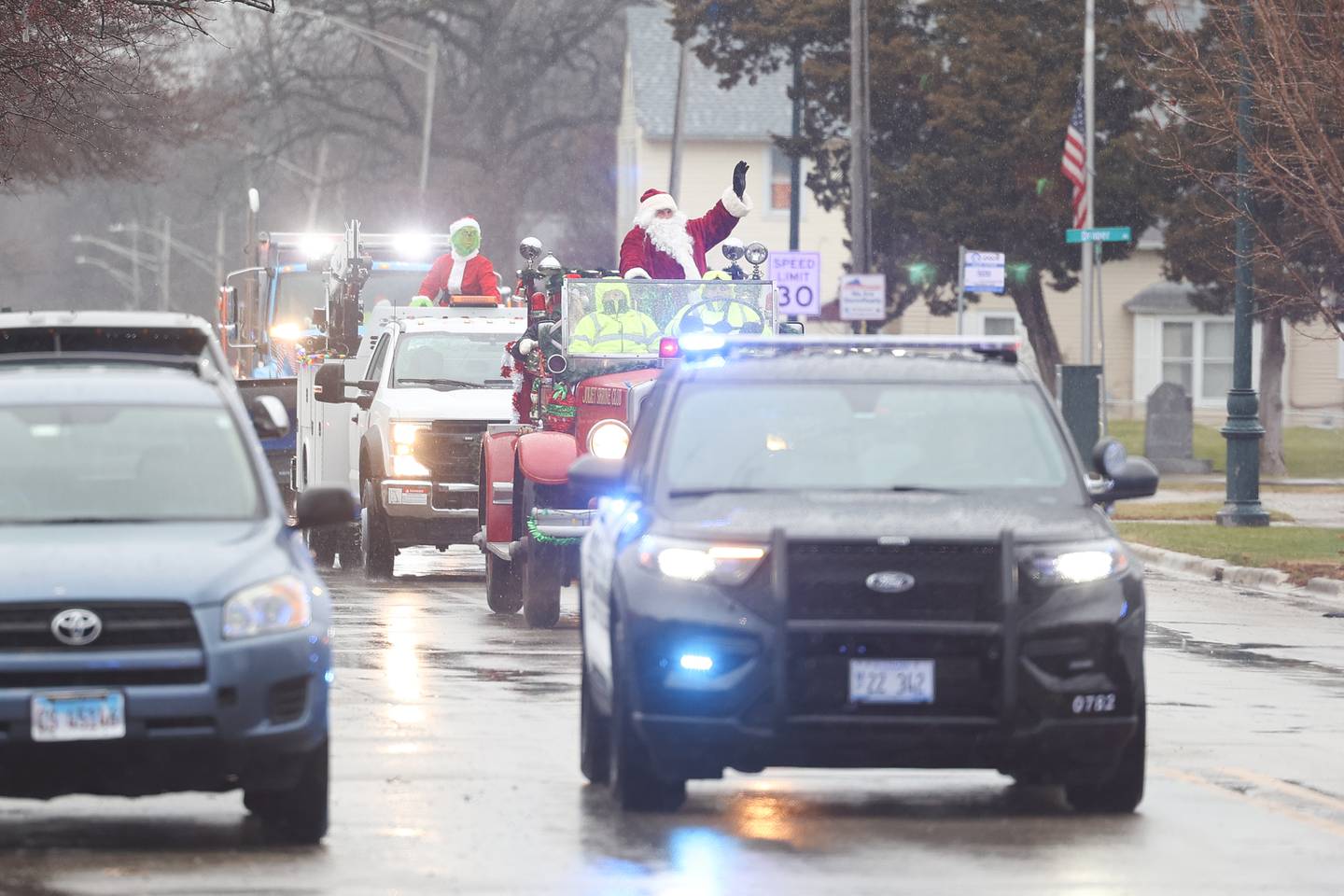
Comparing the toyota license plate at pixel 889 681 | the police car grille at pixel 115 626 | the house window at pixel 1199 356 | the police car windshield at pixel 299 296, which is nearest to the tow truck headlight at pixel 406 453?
the police car windshield at pixel 299 296

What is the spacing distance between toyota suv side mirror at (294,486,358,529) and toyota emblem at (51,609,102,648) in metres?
1.34

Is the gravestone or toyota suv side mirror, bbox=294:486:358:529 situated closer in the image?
toyota suv side mirror, bbox=294:486:358:529

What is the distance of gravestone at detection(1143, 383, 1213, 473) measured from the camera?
43.2m

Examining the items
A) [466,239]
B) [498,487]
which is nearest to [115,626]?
[498,487]

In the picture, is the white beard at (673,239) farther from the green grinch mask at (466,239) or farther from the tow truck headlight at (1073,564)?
the tow truck headlight at (1073,564)

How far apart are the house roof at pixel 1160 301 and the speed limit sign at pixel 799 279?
2390cm

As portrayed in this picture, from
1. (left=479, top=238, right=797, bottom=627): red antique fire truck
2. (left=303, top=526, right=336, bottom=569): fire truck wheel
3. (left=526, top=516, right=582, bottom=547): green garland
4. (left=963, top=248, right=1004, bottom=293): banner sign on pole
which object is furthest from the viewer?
(left=963, top=248, right=1004, bottom=293): banner sign on pole

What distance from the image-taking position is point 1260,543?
27281 millimetres

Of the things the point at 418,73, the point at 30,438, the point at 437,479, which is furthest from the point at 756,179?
the point at 30,438

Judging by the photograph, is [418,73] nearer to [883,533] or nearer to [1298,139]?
[1298,139]

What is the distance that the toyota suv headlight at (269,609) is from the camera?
9.39 m

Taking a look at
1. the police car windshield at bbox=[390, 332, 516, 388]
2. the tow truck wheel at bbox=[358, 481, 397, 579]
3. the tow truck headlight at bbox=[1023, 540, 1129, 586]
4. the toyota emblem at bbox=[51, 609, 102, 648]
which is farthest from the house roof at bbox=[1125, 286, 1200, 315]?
the toyota emblem at bbox=[51, 609, 102, 648]

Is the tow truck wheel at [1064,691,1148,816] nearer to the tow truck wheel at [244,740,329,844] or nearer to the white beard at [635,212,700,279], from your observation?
the tow truck wheel at [244,740,329,844]

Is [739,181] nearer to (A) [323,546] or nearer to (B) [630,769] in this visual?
(A) [323,546]
